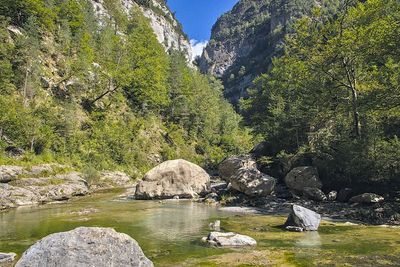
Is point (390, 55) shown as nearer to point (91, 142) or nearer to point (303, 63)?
A: point (303, 63)

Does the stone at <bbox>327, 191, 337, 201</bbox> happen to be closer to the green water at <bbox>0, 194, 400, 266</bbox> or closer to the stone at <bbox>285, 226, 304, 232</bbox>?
the green water at <bbox>0, 194, 400, 266</bbox>

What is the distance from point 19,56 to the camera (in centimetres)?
5641

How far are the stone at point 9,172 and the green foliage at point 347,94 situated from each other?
28.1 m

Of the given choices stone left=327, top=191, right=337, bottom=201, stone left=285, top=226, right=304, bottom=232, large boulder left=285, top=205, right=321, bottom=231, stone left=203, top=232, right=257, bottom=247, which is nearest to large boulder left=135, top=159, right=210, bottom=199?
stone left=327, top=191, right=337, bottom=201

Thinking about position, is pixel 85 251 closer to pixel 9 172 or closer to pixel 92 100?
pixel 9 172

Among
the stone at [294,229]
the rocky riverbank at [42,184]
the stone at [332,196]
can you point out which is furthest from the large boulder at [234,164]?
the stone at [294,229]

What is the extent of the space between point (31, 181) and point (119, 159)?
26458 millimetres

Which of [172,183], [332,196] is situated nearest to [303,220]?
[332,196]

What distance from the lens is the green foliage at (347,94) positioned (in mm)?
27219

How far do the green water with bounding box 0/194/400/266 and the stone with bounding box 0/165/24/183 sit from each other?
737cm

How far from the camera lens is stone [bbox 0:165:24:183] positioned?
35569 mm

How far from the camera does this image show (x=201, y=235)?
19688mm

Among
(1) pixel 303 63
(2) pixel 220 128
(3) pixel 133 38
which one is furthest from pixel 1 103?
(2) pixel 220 128

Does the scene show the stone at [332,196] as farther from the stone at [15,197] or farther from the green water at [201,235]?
the stone at [15,197]
